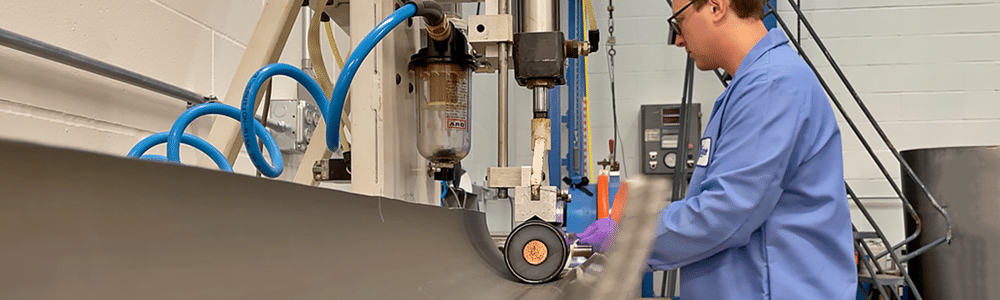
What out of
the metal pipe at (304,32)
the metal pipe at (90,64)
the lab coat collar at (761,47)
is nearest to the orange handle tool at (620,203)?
the lab coat collar at (761,47)

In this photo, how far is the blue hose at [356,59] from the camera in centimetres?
76

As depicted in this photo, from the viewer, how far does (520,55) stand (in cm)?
90

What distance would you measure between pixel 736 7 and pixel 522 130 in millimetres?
3072

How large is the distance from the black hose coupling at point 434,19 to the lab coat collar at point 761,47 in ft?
1.55

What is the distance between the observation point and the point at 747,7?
1.10 m

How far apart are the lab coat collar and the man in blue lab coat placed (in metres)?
0.02

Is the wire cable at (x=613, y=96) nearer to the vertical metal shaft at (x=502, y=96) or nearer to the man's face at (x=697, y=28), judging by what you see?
the man's face at (x=697, y=28)

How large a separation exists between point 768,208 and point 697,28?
0.35 m

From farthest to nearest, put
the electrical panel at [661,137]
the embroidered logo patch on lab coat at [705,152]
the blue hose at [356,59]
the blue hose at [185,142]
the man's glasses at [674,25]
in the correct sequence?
the electrical panel at [661,137] < the man's glasses at [674,25] < the embroidered logo patch on lab coat at [705,152] < the blue hose at [185,142] < the blue hose at [356,59]

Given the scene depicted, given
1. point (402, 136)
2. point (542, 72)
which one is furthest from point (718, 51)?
point (402, 136)

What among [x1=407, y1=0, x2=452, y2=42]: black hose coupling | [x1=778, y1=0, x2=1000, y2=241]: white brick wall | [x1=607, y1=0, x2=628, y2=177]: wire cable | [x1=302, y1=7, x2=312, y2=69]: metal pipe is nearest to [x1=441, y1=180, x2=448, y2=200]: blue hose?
[x1=407, y1=0, x2=452, y2=42]: black hose coupling

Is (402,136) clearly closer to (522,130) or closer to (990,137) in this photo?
(522,130)

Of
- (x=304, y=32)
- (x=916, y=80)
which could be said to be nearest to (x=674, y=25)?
(x=304, y=32)

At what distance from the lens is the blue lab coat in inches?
37.0
